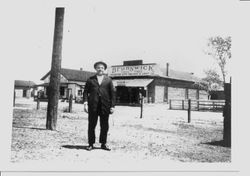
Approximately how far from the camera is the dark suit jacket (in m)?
4.97

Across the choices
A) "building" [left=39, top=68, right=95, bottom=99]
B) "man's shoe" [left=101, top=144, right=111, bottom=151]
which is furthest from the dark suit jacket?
"building" [left=39, top=68, right=95, bottom=99]

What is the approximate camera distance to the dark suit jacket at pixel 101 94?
4.97 m

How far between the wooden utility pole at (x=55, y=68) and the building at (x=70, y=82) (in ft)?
86.6

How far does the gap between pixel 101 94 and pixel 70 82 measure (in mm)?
33662

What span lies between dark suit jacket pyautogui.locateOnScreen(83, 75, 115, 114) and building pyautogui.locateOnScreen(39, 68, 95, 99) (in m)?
28.5

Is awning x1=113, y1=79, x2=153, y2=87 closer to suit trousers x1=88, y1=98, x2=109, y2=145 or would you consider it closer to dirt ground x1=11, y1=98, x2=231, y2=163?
dirt ground x1=11, y1=98, x2=231, y2=163

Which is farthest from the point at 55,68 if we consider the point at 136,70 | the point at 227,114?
the point at 136,70

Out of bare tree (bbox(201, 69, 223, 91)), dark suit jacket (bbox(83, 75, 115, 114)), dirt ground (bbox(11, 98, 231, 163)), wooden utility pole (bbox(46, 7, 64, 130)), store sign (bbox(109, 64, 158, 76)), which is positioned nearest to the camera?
dirt ground (bbox(11, 98, 231, 163))

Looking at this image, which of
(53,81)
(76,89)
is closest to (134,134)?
(53,81)

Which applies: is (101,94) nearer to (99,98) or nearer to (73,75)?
(99,98)

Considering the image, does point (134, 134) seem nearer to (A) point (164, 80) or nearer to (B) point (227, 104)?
(B) point (227, 104)

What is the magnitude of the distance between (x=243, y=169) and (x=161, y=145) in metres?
1.56

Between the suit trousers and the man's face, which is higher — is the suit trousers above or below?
below

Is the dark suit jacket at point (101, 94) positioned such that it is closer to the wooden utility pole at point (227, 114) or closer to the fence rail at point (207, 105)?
the wooden utility pole at point (227, 114)
